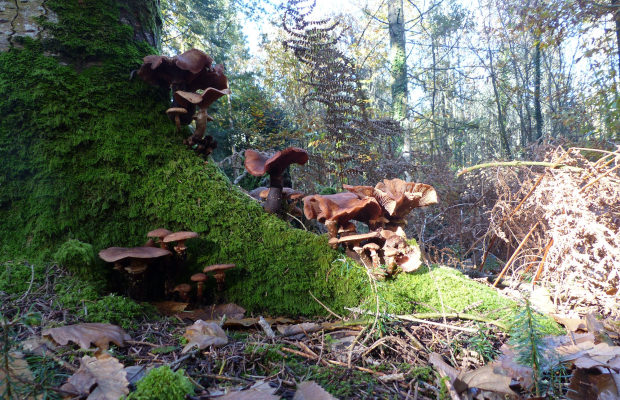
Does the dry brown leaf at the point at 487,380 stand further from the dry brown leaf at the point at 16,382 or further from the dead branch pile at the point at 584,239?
the dry brown leaf at the point at 16,382

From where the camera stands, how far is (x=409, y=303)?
221 cm

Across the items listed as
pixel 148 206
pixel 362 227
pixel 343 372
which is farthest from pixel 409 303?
pixel 362 227

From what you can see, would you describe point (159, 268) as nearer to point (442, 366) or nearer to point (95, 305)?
point (95, 305)

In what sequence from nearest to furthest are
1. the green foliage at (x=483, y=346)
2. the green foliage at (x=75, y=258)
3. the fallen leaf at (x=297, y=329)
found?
the green foliage at (x=483, y=346) → the fallen leaf at (x=297, y=329) → the green foliage at (x=75, y=258)

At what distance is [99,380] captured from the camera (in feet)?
3.71

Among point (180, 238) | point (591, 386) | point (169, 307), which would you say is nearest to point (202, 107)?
point (180, 238)

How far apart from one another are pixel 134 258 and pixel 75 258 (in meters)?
0.36

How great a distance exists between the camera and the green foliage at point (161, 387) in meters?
1.02

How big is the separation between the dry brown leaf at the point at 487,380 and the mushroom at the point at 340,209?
118 cm

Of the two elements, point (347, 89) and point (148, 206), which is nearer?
point (148, 206)

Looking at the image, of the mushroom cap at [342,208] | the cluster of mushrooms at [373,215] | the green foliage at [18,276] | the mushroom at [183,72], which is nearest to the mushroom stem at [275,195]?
the cluster of mushrooms at [373,215]

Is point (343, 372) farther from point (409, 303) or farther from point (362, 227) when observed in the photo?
point (362, 227)

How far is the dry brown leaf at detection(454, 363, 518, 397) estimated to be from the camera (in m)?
1.25

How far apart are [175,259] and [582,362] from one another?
244 centimetres
